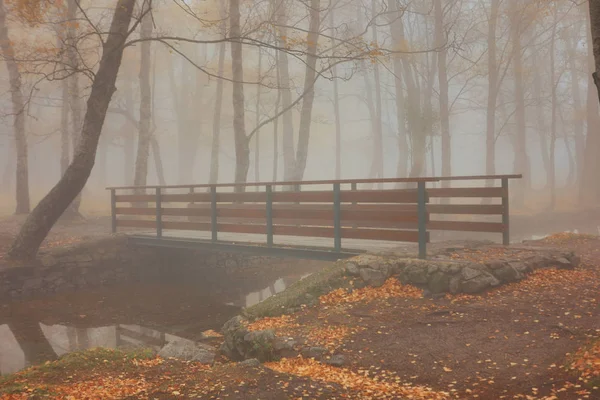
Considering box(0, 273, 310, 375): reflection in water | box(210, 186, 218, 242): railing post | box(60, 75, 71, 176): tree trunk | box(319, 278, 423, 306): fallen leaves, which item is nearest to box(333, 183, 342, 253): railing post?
box(319, 278, 423, 306): fallen leaves

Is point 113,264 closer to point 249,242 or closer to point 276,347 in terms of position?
point 249,242

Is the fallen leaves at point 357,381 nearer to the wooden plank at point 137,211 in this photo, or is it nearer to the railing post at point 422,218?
the railing post at point 422,218

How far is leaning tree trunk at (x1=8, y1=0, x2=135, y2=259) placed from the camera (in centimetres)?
1076

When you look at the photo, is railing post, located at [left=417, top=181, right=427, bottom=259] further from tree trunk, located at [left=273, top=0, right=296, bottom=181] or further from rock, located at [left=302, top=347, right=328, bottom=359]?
tree trunk, located at [left=273, top=0, right=296, bottom=181]

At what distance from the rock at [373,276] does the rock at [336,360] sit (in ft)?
7.45

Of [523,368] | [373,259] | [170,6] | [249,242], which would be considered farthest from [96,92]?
[170,6]

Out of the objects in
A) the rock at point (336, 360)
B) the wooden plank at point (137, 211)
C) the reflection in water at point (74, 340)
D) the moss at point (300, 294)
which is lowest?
the reflection in water at point (74, 340)

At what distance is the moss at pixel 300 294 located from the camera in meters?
7.49

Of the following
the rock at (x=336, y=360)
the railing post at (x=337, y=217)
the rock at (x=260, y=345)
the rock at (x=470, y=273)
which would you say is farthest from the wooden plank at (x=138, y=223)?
the rock at (x=336, y=360)

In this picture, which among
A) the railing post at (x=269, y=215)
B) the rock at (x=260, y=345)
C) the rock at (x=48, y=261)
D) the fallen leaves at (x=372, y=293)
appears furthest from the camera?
the rock at (x=48, y=261)

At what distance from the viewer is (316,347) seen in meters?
5.95

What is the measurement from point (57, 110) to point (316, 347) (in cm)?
3996

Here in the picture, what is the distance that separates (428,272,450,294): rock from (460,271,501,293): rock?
21 cm

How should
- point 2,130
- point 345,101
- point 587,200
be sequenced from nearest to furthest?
point 587,200 < point 2,130 < point 345,101
